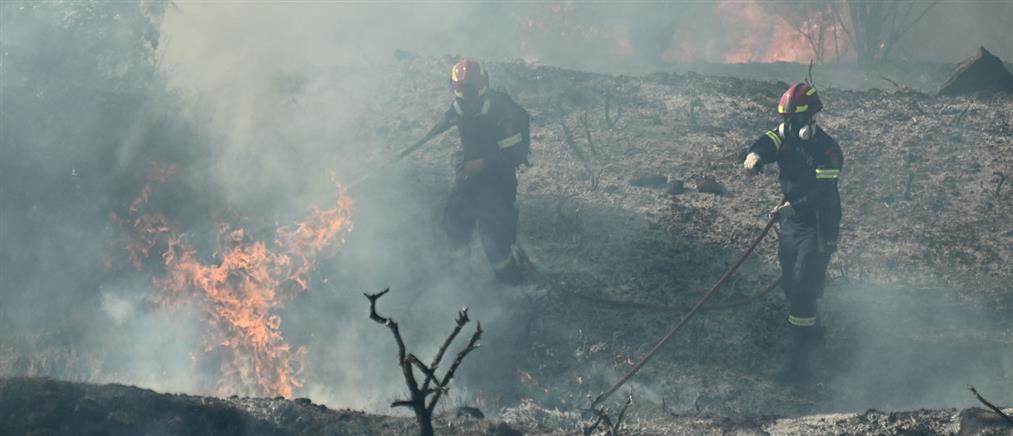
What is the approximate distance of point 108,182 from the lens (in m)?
12.0

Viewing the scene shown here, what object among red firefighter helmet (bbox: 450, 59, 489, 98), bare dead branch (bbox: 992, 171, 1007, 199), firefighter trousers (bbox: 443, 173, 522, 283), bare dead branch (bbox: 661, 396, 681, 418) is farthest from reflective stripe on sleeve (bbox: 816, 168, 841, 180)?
bare dead branch (bbox: 992, 171, 1007, 199)

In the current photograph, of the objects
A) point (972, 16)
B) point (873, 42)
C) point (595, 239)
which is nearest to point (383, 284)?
point (595, 239)

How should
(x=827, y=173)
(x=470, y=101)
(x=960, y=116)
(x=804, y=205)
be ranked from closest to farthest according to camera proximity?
(x=827, y=173) → (x=804, y=205) → (x=470, y=101) → (x=960, y=116)

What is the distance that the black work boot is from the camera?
910cm

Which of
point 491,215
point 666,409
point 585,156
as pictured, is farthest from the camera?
point 585,156

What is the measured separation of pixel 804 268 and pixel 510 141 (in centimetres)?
326

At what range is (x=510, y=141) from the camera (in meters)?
10.2

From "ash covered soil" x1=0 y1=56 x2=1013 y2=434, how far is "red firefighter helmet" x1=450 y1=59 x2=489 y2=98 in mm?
2099

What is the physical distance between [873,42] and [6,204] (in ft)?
62.6

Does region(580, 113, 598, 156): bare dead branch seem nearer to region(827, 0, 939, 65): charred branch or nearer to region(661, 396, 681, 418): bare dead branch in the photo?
region(661, 396, 681, 418): bare dead branch

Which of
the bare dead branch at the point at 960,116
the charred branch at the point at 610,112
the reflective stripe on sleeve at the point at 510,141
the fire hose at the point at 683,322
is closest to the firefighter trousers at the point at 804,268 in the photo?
the fire hose at the point at 683,322

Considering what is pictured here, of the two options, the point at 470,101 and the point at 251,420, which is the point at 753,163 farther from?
the point at 251,420

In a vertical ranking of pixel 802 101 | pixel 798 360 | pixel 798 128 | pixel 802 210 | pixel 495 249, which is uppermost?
pixel 802 101

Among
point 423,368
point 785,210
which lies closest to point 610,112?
point 785,210
